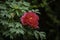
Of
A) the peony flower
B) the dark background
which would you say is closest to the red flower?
the peony flower

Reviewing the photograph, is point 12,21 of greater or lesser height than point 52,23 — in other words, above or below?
above

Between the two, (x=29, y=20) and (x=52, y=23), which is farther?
(x=52, y=23)

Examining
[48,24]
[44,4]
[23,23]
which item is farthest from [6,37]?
[48,24]

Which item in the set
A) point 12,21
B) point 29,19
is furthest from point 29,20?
point 12,21

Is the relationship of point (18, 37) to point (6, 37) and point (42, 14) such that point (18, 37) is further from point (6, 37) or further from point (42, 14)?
point (42, 14)

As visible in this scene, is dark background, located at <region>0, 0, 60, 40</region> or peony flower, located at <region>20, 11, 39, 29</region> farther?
dark background, located at <region>0, 0, 60, 40</region>

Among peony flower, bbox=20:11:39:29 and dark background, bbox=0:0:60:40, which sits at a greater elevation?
peony flower, bbox=20:11:39:29

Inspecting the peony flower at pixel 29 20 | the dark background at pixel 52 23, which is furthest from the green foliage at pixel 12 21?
the dark background at pixel 52 23

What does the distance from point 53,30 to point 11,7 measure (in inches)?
51.3

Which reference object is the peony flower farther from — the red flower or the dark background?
the dark background

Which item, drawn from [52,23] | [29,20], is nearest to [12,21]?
[29,20]

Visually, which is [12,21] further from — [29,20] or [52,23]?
[52,23]

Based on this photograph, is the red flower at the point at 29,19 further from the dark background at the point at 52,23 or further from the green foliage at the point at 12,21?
the dark background at the point at 52,23

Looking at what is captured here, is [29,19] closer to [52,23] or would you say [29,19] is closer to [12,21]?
[12,21]
